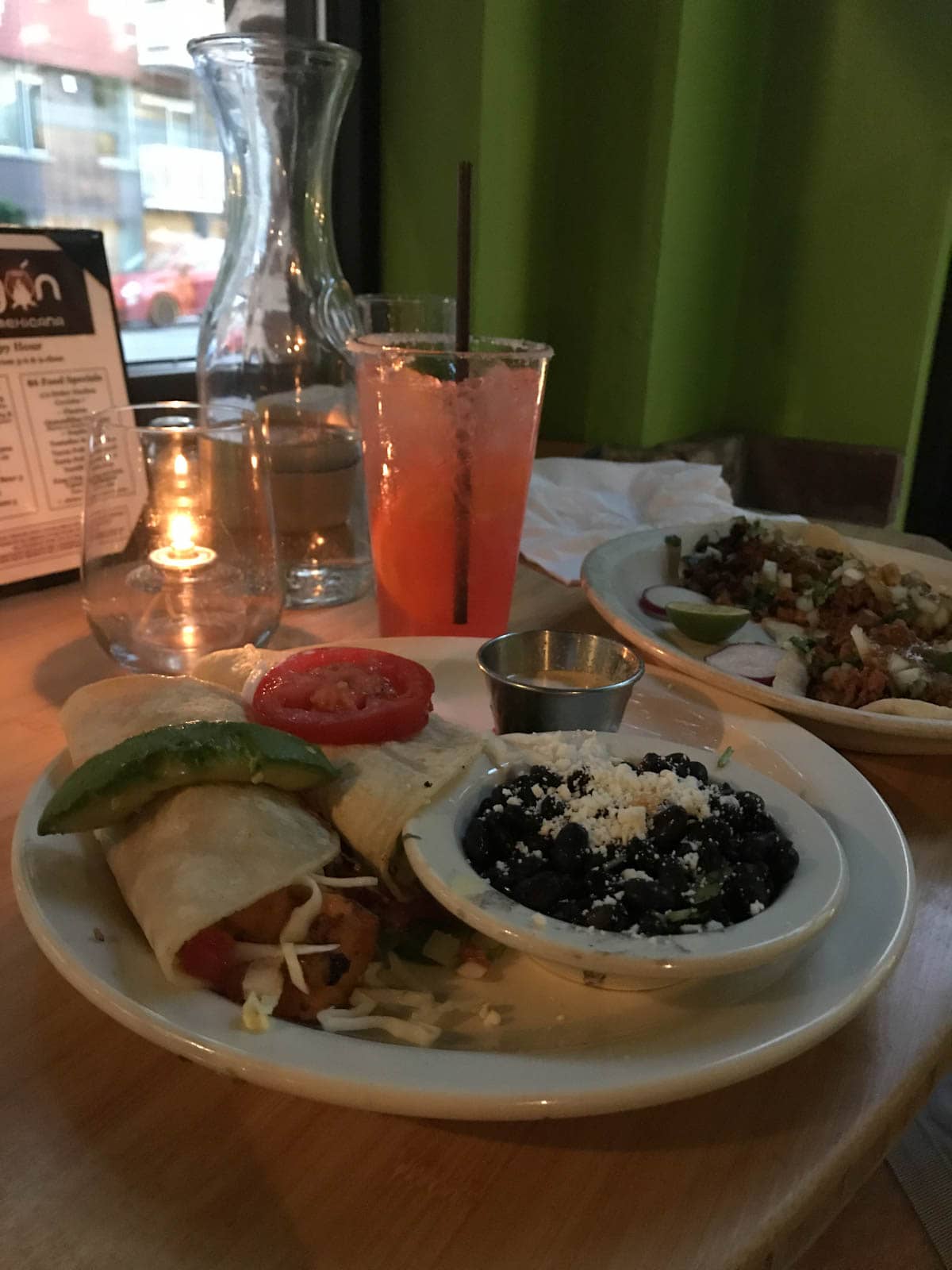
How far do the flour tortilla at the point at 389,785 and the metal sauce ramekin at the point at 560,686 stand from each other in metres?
0.11

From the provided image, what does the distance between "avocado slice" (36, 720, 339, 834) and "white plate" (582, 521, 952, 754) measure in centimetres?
58

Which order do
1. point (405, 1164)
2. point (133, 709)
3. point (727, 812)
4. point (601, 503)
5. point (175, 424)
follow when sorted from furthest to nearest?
point (601, 503)
point (175, 424)
point (133, 709)
point (727, 812)
point (405, 1164)

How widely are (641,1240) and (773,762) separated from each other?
1.91 feet

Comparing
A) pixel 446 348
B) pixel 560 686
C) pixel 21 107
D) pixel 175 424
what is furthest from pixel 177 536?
pixel 21 107

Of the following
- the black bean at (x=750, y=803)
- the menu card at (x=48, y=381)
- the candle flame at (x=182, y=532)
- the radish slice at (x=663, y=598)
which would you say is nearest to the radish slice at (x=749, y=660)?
the radish slice at (x=663, y=598)

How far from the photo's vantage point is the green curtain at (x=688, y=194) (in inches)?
101

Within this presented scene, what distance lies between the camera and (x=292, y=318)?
5.19 ft

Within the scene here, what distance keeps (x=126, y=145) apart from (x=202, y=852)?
1.84 m

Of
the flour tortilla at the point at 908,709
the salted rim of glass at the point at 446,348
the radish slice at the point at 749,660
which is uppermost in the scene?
the salted rim of glass at the point at 446,348

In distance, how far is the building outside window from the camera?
184 centimetres

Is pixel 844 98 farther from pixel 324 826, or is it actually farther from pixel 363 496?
pixel 324 826

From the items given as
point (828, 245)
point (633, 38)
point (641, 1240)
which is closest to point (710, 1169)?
point (641, 1240)

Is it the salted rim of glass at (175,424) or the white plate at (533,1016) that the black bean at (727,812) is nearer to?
the white plate at (533,1016)

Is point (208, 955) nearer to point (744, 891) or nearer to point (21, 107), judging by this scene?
point (744, 891)
